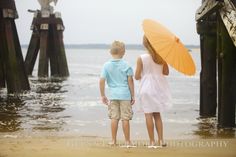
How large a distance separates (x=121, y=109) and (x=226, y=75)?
89.9 inches

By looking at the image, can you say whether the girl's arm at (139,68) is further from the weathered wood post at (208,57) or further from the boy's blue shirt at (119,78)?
the weathered wood post at (208,57)

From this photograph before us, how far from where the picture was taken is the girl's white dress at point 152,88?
551 centimetres

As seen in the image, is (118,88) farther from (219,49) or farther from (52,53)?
(52,53)

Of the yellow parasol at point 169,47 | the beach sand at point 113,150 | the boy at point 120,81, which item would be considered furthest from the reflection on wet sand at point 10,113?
the yellow parasol at point 169,47

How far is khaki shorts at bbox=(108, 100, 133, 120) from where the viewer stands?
560cm

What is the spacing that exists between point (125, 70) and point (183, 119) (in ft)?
16.1

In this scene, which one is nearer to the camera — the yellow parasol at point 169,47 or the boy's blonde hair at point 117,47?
the yellow parasol at point 169,47

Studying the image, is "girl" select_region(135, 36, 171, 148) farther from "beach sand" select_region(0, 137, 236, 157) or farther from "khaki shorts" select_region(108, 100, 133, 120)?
"beach sand" select_region(0, 137, 236, 157)

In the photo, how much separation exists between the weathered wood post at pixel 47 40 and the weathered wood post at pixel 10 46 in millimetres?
6519

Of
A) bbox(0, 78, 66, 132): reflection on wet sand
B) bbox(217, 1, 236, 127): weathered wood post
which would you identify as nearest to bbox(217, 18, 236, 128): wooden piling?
bbox(217, 1, 236, 127): weathered wood post

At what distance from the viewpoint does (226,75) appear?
7.27 metres

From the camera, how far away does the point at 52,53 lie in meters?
21.0

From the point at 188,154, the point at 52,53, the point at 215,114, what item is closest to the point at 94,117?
the point at 215,114

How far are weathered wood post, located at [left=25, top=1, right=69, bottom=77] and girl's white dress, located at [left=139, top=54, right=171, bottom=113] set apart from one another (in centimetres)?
1418
